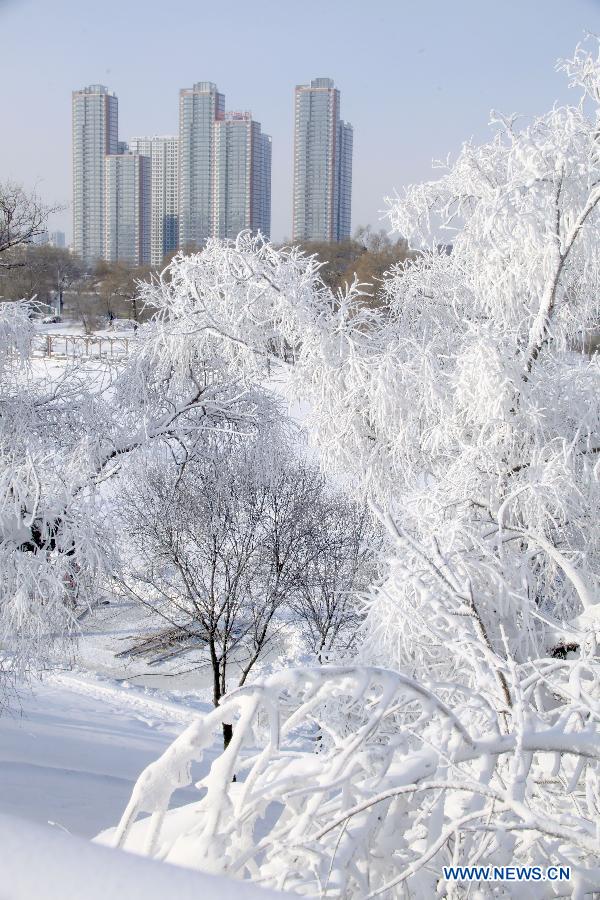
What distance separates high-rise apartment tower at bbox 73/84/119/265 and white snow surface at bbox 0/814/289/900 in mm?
33738

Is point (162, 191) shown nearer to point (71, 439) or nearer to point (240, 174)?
point (240, 174)

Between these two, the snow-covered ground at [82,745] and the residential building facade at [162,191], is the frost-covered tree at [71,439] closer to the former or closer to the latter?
the snow-covered ground at [82,745]

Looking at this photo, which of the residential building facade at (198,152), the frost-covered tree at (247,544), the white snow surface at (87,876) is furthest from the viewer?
the residential building facade at (198,152)

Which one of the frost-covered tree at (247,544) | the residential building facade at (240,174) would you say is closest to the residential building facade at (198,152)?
the residential building facade at (240,174)

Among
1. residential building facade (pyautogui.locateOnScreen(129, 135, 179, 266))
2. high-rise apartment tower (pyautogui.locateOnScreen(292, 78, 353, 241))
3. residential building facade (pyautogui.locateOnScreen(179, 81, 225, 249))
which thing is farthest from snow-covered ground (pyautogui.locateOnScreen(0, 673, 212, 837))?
residential building facade (pyautogui.locateOnScreen(129, 135, 179, 266))

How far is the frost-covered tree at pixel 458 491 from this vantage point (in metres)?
1.79

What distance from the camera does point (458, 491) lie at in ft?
18.3

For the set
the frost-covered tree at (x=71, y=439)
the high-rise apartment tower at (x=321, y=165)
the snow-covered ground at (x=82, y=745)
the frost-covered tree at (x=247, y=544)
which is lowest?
the snow-covered ground at (x=82, y=745)

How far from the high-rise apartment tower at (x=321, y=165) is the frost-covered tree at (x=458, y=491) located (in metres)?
16.7

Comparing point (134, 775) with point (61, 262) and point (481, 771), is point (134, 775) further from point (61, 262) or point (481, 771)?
point (61, 262)

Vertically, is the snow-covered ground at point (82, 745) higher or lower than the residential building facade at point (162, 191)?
lower

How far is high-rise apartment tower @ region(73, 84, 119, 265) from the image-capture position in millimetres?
33062

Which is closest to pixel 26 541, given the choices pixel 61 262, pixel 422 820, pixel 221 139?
pixel 422 820

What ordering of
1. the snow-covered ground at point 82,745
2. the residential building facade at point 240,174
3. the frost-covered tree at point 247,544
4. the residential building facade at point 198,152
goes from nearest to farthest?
the snow-covered ground at point 82,745 < the frost-covered tree at point 247,544 < the residential building facade at point 198,152 < the residential building facade at point 240,174
